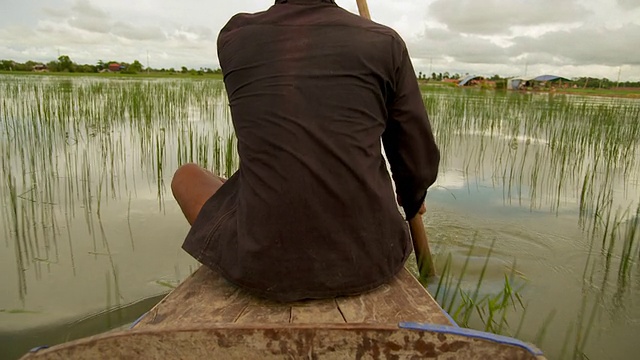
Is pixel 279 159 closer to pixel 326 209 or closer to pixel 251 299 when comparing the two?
pixel 326 209

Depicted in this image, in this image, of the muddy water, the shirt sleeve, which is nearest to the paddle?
the muddy water

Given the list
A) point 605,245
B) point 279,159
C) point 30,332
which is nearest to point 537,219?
point 605,245

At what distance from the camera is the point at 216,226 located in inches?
53.7

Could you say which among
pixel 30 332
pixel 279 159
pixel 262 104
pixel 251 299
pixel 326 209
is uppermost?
pixel 262 104

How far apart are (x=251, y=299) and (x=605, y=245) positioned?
85.1 inches

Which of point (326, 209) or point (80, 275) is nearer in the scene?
point (326, 209)

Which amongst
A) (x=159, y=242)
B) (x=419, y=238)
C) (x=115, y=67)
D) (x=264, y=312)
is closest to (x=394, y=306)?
(x=264, y=312)

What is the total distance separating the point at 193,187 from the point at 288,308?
831 millimetres

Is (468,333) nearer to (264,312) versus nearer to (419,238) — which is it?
(264,312)

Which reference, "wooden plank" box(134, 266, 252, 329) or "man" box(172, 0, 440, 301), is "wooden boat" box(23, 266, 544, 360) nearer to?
"wooden plank" box(134, 266, 252, 329)

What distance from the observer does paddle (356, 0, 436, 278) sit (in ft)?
6.39

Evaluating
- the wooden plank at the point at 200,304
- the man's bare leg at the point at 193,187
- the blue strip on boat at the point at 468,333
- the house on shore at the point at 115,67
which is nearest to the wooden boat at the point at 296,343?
the blue strip on boat at the point at 468,333

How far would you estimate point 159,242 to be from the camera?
94.7 inches

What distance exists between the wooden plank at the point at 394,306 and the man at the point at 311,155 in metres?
0.03
